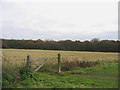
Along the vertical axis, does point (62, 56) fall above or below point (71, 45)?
below

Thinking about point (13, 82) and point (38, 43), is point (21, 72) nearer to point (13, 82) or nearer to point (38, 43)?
point (13, 82)

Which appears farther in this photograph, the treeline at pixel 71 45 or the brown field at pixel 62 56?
the treeline at pixel 71 45

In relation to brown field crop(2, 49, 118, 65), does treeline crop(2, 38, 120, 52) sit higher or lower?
higher

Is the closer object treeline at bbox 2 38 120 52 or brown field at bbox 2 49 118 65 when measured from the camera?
brown field at bbox 2 49 118 65

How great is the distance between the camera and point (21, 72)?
662cm

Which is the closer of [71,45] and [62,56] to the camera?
[62,56]

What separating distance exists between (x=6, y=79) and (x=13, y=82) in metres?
0.30

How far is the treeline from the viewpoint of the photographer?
59.4 metres

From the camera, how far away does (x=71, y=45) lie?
68.8 m

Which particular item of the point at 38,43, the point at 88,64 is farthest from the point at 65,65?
the point at 38,43

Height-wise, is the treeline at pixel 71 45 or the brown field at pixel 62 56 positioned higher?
the treeline at pixel 71 45

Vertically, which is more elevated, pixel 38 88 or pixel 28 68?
pixel 28 68

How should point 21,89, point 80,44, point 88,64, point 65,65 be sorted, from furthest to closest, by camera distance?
1. point 80,44
2. point 88,64
3. point 65,65
4. point 21,89

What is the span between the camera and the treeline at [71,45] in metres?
59.4
